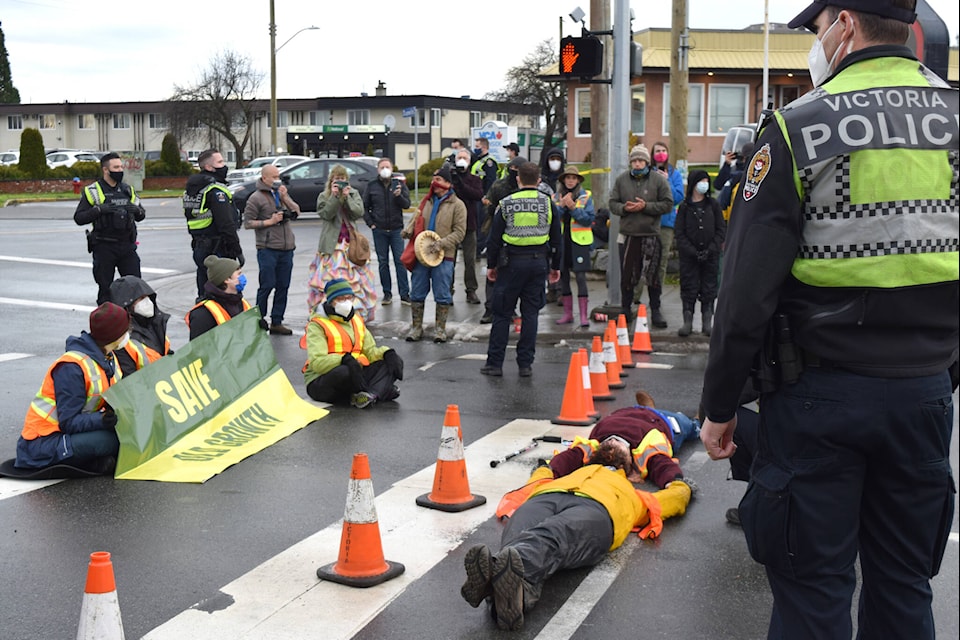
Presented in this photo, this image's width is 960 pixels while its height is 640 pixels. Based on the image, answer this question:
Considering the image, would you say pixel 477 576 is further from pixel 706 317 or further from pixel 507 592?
pixel 706 317

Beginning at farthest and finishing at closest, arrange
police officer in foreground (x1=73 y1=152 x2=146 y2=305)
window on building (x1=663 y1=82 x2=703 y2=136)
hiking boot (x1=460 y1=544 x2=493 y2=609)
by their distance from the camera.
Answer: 1. window on building (x1=663 y1=82 x2=703 y2=136)
2. police officer in foreground (x1=73 y1=152 x2=146 y2=305)
3. hiking boot (x1=460 y1=544 x2=493 y2=609)

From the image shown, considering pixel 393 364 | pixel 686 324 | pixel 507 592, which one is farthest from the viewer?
pixel 686 324

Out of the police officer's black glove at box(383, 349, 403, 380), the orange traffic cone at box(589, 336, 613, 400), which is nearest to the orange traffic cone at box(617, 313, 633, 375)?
the orange traffic cone at box(589, 336, 613, 400)

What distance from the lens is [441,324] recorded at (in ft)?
43.9

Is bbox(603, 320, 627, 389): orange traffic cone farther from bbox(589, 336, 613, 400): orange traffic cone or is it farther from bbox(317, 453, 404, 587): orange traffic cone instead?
bbox(317, 453, 404, 587): orange traffic cone

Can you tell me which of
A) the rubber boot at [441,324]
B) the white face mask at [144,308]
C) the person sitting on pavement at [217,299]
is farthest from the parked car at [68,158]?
the white face mask at [144,308]

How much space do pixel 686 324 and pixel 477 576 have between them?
8761 millimetres

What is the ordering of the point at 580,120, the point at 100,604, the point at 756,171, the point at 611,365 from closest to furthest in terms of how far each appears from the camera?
the point at 756,171 → the point at 100,604 → the point at 611,365 → the point at 580,120

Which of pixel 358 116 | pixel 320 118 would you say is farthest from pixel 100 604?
pixel 320 118

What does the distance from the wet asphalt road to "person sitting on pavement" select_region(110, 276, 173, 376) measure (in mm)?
1026

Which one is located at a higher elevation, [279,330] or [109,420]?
[109,420]

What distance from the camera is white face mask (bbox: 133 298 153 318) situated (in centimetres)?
844

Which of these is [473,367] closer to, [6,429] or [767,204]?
[6,429]

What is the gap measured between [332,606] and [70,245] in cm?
2037
